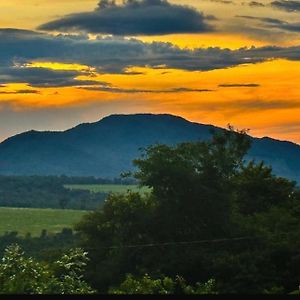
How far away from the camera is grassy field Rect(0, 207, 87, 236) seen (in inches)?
2564

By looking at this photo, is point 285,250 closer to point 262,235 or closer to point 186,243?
point 262,235

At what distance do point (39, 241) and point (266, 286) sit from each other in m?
33.9

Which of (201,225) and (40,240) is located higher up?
(201,225)

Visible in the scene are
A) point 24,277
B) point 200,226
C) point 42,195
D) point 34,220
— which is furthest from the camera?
point 42,195

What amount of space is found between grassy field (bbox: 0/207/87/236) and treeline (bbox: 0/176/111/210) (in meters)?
9.18

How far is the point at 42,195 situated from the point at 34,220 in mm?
30690

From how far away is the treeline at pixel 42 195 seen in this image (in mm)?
94312

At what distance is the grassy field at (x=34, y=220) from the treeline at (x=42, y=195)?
918 cm

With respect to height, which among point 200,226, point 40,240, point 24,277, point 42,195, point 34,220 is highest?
point 24,277

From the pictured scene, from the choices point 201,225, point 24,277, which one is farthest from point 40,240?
point 24,277

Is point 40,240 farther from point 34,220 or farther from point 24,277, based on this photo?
point 24,277

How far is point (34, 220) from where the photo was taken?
7238 cm

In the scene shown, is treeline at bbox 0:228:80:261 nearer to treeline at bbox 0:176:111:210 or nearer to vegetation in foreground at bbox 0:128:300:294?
vegetation in foreground at bbox 0:128:300:294

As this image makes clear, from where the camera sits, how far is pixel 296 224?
29.3m
